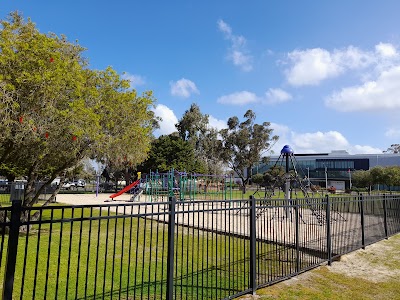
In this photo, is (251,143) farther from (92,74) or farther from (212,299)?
(212,299)

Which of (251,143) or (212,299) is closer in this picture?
(212,299)

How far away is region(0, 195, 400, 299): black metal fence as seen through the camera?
12.7 ft

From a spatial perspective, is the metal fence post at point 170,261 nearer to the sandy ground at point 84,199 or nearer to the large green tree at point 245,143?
the sandy ground at point 84,199

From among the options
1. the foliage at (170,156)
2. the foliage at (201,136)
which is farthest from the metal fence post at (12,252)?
the foliage at (201,136)

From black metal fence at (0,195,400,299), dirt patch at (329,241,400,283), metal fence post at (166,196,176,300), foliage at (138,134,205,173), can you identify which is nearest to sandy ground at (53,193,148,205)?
foliage at (138,134,205,173)

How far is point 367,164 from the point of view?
286 ft

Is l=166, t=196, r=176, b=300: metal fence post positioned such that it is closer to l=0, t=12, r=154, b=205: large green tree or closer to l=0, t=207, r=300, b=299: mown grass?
l=0, t=207, r=300, b=299: mown grass

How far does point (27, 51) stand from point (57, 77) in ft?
3.49

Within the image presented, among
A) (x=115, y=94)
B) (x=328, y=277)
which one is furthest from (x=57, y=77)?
(x=328, y=277)

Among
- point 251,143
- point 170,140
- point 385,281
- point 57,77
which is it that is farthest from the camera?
point 251,143

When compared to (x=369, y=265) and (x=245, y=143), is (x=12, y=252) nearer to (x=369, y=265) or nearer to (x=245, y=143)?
(x=369, y=265)

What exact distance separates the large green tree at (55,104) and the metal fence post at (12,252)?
579 cm

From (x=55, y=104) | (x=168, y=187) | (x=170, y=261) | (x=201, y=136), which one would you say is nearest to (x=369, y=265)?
(x=170, y=261)

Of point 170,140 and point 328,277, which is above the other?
point 170,140
